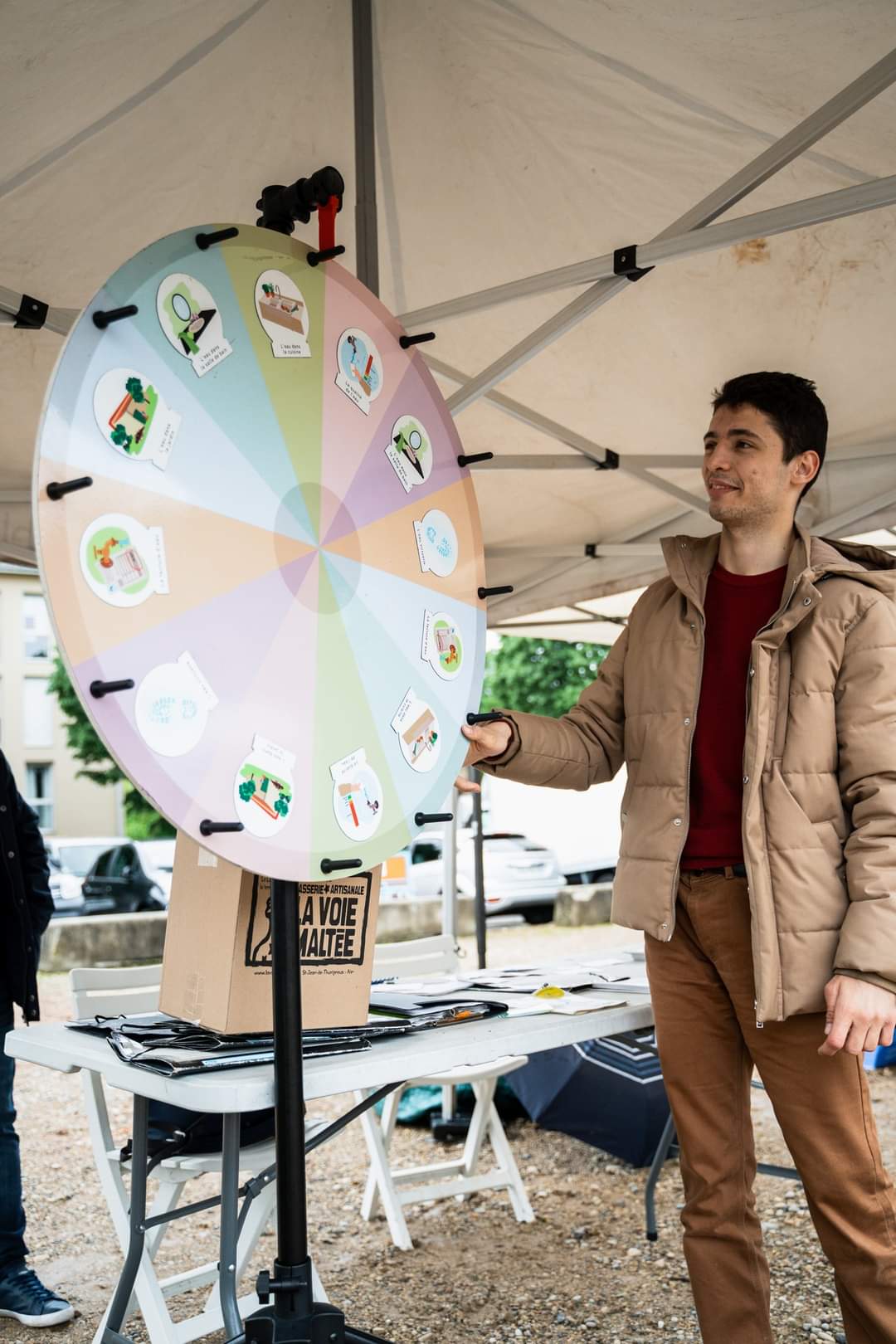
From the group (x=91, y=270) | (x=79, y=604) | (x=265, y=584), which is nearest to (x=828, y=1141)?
(x=265, y=584)

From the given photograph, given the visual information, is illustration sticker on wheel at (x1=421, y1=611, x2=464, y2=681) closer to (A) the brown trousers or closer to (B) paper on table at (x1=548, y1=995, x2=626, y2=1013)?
(A) the brown trousers

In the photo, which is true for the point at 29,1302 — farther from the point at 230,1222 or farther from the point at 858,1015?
the point at 858,1015

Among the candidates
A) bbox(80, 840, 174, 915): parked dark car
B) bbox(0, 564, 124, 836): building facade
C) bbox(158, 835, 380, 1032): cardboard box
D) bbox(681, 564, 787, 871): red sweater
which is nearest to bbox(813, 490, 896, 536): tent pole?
bbox(681, 564, 787, 871): red sweater

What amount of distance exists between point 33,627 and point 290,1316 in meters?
26.8

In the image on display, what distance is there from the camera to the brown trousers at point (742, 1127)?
191 cm

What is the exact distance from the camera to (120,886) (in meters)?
14.0

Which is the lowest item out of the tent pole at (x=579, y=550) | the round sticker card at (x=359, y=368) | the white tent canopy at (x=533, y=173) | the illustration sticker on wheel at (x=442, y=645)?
the illustration sticker on wheel at (x=442, y=645)

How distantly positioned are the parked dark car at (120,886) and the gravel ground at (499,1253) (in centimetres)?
949

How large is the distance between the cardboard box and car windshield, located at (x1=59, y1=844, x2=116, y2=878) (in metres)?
14.2

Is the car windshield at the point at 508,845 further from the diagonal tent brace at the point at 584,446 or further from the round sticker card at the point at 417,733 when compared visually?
the round sticker card at the point at 417,733

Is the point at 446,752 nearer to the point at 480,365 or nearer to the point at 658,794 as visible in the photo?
the point at 658,794

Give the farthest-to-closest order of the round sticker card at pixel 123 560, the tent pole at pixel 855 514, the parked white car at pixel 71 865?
the parked white car at pixel 71 865 → the tent pole at pixel 855 514 → the round sticker card at pixel 123 560

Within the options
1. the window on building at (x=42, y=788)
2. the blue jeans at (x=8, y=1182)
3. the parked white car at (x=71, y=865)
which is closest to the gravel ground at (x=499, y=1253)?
the blue jeans at (x=8, y=1182)

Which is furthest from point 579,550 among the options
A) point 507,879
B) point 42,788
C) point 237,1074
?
point 42,788
